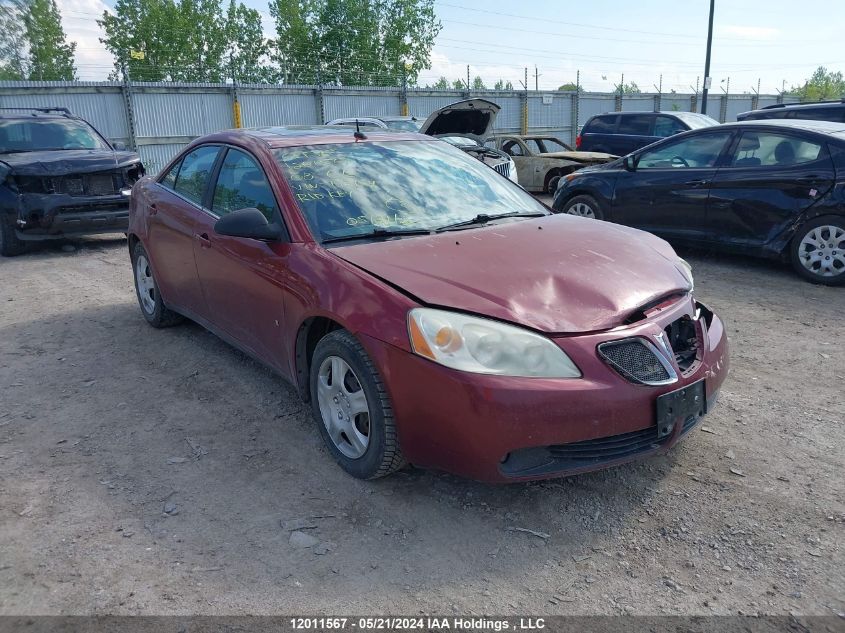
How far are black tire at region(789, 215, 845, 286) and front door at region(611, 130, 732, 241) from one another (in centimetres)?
99

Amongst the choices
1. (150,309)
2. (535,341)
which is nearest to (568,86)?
(150,309)

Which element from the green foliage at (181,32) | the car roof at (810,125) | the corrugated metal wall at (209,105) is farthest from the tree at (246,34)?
the car roof at (810,125)

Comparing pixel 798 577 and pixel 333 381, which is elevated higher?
pixel 333 381

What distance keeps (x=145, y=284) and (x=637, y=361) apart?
4390 mm

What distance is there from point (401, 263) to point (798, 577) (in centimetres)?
203

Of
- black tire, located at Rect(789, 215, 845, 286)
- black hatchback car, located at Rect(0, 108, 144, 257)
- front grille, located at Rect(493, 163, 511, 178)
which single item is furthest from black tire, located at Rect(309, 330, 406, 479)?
front grille, located at Rect(493, 163, 511, 178)

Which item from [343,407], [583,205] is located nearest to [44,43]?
[583,205]

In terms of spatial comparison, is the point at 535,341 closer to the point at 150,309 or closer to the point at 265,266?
the point at 265,266

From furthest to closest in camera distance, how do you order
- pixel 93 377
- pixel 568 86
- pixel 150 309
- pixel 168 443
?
pixel 568 86, pixel 150 309, pixel 93 377, pixel 168 443

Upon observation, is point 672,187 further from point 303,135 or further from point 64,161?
point 64,161

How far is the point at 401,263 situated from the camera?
321 centimetres

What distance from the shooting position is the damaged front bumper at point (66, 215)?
8.40 metres

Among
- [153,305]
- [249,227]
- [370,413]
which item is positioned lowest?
[153,305]

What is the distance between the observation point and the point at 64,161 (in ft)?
28.2
